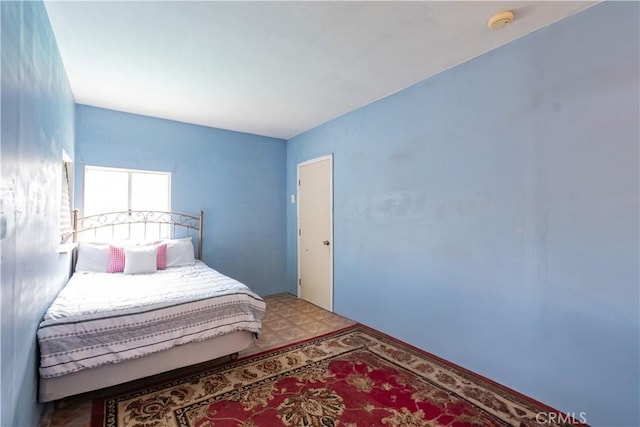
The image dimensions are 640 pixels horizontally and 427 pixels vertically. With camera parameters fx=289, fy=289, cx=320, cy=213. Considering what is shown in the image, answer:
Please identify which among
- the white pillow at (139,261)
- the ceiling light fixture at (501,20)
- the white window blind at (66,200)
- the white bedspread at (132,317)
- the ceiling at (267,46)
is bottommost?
the white bedspread at (132,317)

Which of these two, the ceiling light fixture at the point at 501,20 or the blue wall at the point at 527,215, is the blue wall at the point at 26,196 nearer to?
the ceiling light fixture at the point at 501,20

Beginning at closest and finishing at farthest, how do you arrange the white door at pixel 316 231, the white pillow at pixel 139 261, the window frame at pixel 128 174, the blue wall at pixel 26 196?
the blue wall at pixel 26 196 → the white pillow at pixel 139 261 → the window frame at pixel 128 174 → the white door at pixel 316 231

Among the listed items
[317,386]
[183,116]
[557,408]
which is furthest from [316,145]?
[557,408]

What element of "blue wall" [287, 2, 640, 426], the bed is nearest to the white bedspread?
the bed

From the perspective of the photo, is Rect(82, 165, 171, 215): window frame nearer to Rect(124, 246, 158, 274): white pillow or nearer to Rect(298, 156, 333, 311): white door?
Rect(124, 246, 158, 274): white pillow

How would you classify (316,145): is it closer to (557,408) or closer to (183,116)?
(183,116)

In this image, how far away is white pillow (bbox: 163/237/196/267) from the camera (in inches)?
140

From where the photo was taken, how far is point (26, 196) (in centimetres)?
140

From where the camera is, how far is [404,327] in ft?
9.57

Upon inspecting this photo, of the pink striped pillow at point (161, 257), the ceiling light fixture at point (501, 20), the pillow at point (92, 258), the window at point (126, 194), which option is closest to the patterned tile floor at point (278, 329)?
the pink striped pillow at point (161, 257)

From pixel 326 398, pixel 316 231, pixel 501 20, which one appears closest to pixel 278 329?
pixel 326 398

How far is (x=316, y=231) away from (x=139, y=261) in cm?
219

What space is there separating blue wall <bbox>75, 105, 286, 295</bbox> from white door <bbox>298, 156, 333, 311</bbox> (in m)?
0.51

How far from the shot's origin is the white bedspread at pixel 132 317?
72.6 inches
